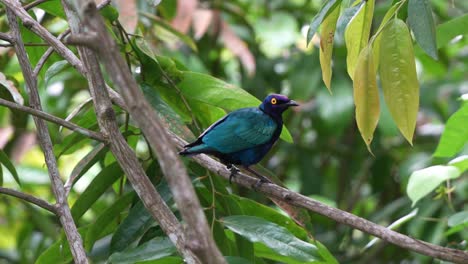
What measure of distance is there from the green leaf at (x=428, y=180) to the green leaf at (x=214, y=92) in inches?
21.1

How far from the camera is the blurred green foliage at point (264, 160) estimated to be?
2.39 meters

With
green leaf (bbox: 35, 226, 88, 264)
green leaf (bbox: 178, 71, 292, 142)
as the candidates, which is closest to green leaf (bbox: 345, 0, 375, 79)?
green leaf (bbox: 178, 71, 292, 142)

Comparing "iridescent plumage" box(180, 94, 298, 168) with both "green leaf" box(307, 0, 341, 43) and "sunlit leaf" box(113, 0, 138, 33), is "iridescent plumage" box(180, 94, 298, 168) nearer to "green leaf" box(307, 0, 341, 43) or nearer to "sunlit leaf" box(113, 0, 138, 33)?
"sunlit leaf" box(113, 0, 138, 33)

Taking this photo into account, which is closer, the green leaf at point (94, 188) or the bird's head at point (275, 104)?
the green leaf at point (94, 188)

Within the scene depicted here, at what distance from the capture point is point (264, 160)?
4.57m

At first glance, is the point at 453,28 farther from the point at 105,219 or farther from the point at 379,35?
the point at 105,219

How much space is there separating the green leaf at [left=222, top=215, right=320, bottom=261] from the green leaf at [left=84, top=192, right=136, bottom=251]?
0.43 m

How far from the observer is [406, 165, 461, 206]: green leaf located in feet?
7.55

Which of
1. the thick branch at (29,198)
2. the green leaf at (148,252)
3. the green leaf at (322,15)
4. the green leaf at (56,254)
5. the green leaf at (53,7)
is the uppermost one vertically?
the green leaf at (53,7)

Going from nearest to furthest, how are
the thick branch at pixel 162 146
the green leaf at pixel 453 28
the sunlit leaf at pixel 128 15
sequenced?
the thick branch at pixel 162 146
the green leaf at pixel 453 28
the sunlit leaf at pixel 128 15

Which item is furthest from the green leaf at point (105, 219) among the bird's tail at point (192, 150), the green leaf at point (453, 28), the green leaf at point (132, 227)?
the green leaf at point (453, 28)

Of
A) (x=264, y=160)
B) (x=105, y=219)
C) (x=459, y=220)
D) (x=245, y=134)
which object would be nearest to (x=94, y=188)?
(x=105, y=219)

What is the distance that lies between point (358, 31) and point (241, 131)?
0.80m

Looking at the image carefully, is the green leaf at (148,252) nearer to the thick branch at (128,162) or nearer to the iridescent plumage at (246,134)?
the thick branch at (128,162)
